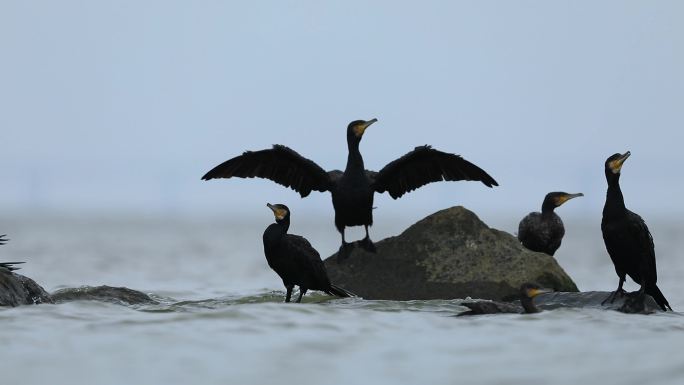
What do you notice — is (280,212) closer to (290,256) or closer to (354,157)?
(290,256)

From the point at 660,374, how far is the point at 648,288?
16.1ft

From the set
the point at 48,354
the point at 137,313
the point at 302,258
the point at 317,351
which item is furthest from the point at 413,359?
the point at 302,258

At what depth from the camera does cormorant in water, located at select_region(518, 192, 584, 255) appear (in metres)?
14.4

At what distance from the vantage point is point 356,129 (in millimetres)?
14117

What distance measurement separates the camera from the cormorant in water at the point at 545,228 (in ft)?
47.4

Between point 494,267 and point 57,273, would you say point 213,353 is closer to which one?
point 494,267

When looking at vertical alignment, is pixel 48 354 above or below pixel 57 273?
below

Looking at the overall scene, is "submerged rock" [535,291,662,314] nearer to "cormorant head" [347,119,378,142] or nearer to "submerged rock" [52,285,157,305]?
"cormorant head" [347,119,378,142]

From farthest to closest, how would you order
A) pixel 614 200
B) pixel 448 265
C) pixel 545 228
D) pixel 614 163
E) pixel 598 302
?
1. pixel 545 228
2. pixel 448 265
3. pixel 614 163
4. pixel 614 200
5. pixel 598 302

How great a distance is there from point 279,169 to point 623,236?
5.09 m

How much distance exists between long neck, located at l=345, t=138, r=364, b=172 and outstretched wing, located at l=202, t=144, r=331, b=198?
1.78 feet

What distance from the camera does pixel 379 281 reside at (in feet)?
43.0

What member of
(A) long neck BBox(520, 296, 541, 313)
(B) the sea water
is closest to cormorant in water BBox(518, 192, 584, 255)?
(B) the sea water

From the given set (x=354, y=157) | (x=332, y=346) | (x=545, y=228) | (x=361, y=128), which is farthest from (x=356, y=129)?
(x=332, y=346)
